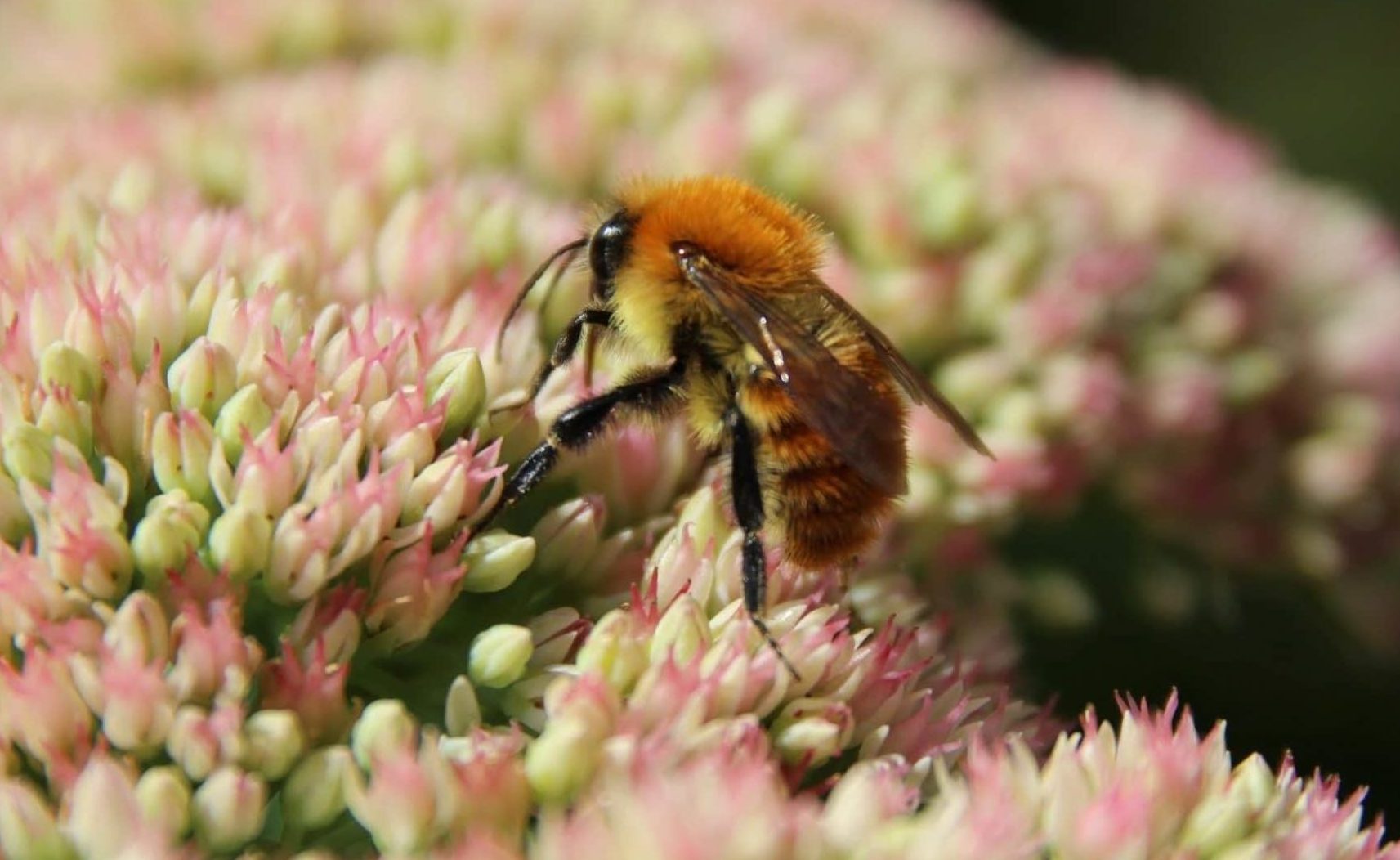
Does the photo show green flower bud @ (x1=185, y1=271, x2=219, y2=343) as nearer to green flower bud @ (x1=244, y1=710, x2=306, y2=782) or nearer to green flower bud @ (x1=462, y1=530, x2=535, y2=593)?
green flower bud @ (x1=462, y1=530, x2=535, y2=593)

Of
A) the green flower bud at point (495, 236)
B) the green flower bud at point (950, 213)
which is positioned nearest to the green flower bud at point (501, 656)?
the green flower bud at point (495, 236)

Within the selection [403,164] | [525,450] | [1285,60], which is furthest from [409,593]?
[1285,60]

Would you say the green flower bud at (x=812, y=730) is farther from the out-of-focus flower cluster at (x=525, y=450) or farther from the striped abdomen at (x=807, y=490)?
the striped abdomen at (x=807, y=490)

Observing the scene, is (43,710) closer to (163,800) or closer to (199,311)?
(163,800)

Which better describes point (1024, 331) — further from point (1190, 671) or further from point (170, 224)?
point (170, 224)

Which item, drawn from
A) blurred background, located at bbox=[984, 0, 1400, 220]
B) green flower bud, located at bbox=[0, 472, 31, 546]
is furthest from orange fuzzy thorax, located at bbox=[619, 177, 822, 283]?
blurred background, located at bbox=[984, 0, 1400, 220]
